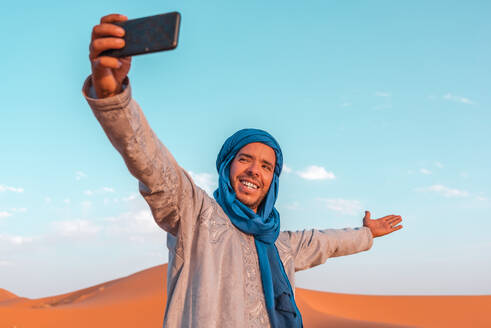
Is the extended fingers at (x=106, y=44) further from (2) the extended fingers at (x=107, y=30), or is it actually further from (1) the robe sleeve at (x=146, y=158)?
(1) the robe sleeve at (x=146, y=158)

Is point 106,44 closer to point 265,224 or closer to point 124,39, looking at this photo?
point 124,39

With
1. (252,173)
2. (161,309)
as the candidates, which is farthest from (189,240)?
(161,309)

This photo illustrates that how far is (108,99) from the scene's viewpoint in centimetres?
192

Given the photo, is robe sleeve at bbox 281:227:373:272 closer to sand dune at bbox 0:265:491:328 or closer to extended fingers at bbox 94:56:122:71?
extended fingers at bbox 94:56:122:71

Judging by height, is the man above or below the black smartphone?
below

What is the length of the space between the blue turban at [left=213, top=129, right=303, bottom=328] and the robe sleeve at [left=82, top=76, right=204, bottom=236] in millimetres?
506

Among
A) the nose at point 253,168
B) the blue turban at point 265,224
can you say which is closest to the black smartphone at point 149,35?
the blue turban at point 265,224

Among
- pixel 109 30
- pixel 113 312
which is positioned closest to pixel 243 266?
pixel 109 30

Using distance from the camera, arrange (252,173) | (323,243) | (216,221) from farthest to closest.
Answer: (323,243) < (252,173) < (216,221)

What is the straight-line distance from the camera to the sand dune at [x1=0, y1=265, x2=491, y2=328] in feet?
37.1

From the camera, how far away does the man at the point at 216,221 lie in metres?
1.96

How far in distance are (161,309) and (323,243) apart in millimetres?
9088

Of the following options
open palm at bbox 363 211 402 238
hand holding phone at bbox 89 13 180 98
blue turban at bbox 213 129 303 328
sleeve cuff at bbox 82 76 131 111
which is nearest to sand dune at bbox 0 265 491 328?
open palm at bbox 363 211 402 238

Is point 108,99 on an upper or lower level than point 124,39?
lower
